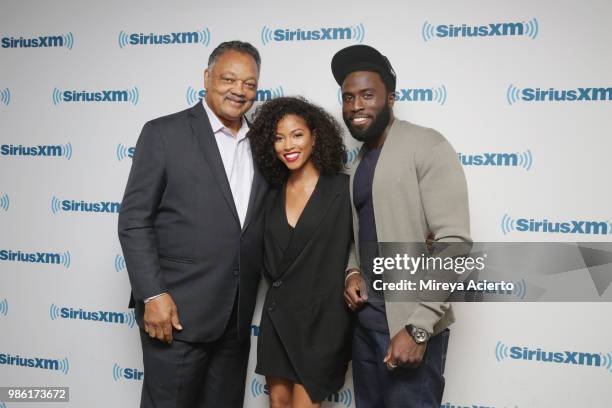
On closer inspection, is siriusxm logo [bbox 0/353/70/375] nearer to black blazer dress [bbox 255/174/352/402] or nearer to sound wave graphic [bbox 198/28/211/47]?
black blazer dress [bbox 255/174/352/402]

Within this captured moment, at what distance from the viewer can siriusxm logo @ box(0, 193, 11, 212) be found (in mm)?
2582

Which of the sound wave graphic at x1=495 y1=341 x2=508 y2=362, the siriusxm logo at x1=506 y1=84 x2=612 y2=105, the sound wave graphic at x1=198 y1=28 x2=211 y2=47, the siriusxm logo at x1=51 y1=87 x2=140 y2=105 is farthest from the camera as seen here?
the siriusxm logo at x1=51 y1=87 x2=140 y2=105

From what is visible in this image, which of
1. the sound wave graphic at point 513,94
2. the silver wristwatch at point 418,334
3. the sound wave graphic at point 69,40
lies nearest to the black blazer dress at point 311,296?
the silver wristwatch at point 418,334

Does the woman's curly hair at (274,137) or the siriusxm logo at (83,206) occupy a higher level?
the woman's curly hair at (274,137)

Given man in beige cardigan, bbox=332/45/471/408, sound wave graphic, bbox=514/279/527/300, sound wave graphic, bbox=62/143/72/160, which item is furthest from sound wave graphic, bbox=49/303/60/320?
sound wave graphic, bbox=514/279/527/300

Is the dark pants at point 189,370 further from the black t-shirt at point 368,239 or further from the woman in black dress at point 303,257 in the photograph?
the black t-shirt at point 368,239

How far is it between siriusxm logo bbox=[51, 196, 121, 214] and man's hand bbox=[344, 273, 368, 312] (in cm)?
137

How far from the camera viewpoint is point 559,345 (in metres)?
2.10

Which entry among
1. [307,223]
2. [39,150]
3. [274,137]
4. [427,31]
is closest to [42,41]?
[39,150]

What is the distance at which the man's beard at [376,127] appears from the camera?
1624 millimetres

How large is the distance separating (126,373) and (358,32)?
207 cm

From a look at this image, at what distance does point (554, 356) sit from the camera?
2.10m

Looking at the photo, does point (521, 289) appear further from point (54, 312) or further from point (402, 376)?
point (54, 312)

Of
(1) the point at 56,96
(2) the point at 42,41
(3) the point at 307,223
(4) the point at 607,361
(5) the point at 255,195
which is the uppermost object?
(2) the point at 42,41
